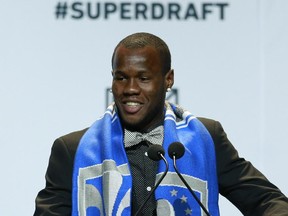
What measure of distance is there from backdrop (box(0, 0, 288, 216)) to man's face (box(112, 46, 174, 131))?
96cm

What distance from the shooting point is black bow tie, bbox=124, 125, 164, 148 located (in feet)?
7.41

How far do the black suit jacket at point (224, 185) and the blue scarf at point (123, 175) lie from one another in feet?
0.08

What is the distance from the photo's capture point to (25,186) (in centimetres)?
313

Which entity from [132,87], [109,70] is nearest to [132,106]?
[132,87]

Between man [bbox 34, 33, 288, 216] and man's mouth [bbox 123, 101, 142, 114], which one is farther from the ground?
man's mouth [bbox 123, 101, 142, 114]

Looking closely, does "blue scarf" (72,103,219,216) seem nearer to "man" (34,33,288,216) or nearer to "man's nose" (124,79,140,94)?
"man" (34,33,288,216)

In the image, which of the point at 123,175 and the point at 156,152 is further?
the point at 123,175

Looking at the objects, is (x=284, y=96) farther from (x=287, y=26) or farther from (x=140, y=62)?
(x=140, y=62)

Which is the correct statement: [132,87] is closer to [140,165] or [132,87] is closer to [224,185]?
[140,165]

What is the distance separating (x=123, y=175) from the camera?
2182 millimetres

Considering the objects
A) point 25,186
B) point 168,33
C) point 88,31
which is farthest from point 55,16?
point 25,186

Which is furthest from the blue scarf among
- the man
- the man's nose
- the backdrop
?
the backdrop

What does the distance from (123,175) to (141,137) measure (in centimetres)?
13

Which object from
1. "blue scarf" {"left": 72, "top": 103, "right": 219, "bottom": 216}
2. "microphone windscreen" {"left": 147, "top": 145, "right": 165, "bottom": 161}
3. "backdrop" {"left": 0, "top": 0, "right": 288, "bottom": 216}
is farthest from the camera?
"backdrop" {"left": 0, "top": 0, "right": 288, "bottom": 216}
